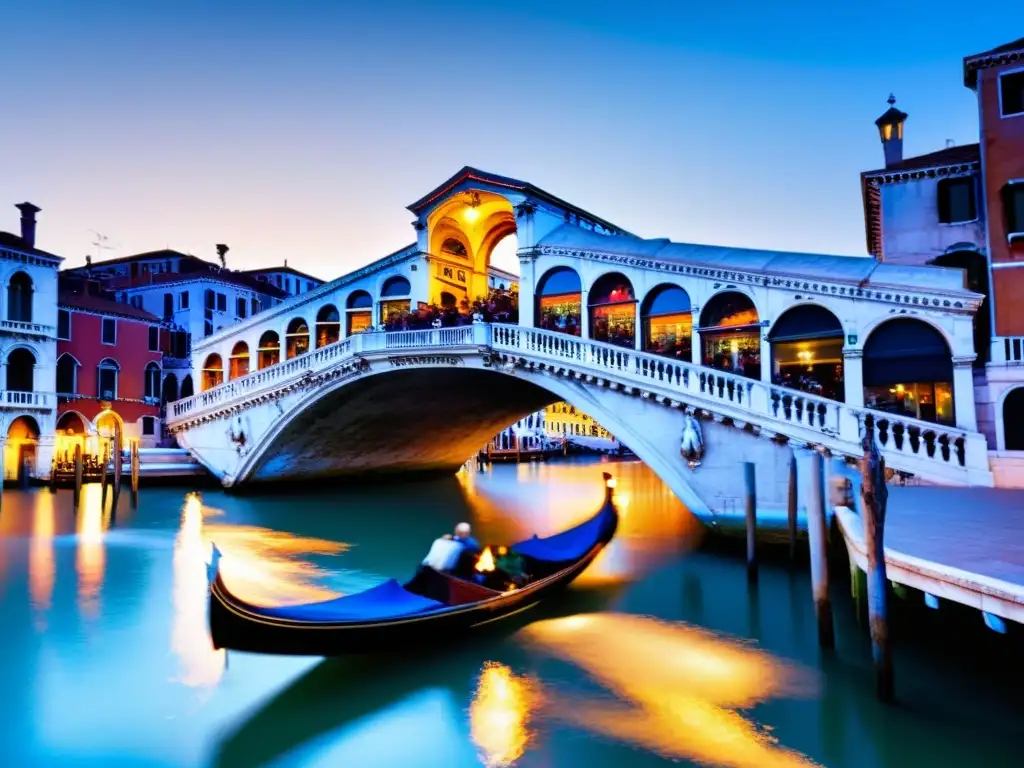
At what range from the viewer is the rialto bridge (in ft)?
31.4

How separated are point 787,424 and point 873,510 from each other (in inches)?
185

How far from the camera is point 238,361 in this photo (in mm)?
20391

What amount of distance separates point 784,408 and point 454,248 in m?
10.3

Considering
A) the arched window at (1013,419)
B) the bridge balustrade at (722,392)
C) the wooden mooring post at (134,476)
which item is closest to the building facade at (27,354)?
the wooden mooring post at (134,476)

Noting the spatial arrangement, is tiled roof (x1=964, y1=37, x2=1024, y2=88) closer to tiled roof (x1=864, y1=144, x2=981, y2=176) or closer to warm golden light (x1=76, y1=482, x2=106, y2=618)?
tiled roof (x1=864, y1=144, x2=981, y2=176)

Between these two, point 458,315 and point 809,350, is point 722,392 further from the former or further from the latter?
point 458,315

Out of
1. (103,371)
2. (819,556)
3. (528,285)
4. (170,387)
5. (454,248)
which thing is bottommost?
(819,556)

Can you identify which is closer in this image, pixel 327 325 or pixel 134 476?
pixel 134 476

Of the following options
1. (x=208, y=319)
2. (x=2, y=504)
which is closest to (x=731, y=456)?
(x=2, y=504)

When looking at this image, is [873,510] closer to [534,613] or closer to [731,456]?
[534,613]

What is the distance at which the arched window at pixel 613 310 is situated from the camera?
13.4 m

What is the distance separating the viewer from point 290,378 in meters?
15.8

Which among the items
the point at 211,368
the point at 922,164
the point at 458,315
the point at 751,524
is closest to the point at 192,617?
the point at 751,524

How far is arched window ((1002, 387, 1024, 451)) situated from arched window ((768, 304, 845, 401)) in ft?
6.50
